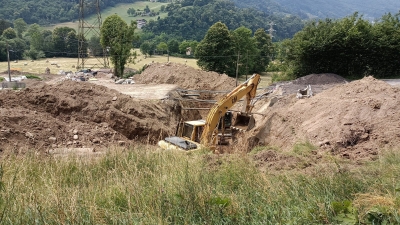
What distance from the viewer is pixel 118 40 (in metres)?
35.6

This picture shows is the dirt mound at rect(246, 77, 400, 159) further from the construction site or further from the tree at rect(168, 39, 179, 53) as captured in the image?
the tree at rect(168, 39, 179, 53)

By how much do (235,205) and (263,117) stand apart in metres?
12.1

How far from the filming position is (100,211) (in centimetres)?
456

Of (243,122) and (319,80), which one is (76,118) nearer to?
(243,122)

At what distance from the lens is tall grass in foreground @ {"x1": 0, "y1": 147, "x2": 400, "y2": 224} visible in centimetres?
426

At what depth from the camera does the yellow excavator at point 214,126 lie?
1200 cm

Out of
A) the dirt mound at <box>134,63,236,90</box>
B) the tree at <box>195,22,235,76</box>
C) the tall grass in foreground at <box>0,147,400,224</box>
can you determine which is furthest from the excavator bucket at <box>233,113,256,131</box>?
the tree at <box>195,22,235,76</box>

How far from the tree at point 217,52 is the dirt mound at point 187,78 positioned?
13.9m

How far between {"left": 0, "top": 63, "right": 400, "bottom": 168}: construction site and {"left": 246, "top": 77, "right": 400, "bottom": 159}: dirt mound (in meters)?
0.03

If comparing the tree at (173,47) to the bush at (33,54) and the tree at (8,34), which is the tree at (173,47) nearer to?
the bush at (33,54)

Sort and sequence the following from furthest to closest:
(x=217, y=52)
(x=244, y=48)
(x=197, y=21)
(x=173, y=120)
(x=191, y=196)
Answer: (x=197, y=21) < (x=244, y=48) < (x=217, y=52) < (x=173, y=120) < (x=191, y=196)

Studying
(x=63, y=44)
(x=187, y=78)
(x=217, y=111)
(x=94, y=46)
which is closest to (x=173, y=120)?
(x=217, y=111)

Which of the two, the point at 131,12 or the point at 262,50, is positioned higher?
the point at 131,12

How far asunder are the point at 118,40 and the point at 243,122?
22607 mm
